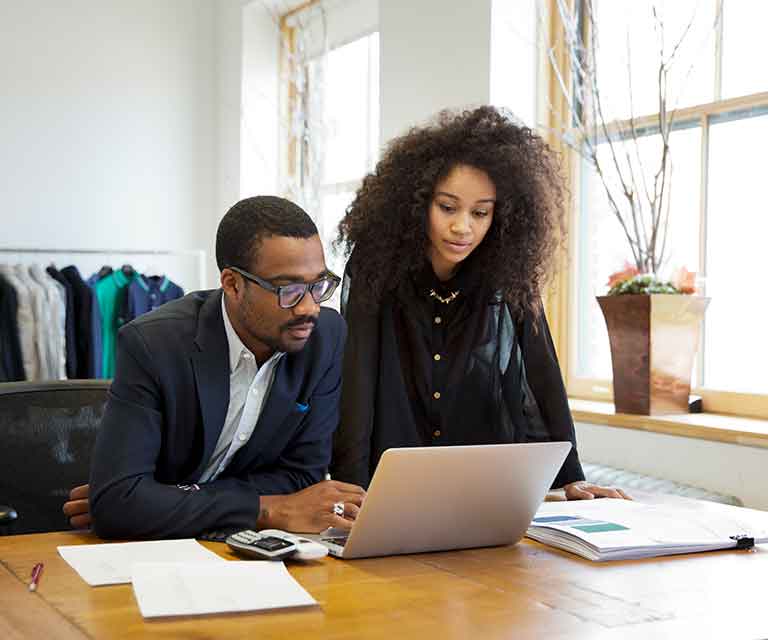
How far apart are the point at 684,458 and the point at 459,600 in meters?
1.91

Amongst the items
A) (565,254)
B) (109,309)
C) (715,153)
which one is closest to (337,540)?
(715,153)

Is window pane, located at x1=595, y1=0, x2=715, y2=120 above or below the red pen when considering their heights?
above

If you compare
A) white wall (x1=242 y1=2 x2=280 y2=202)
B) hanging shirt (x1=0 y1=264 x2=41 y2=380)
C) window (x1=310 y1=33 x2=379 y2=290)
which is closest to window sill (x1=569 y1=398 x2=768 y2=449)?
window (x1=310 y1=33 x2=379 y2=290)

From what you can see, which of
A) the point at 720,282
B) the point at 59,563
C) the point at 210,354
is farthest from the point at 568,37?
the point at 59,563

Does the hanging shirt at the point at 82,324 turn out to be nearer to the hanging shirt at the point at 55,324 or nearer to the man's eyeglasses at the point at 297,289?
the hanging shirt at the point at 55,324

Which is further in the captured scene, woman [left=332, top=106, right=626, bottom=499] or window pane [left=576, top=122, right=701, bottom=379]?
window pane [left=576, top=122, right=701, bottom=379]

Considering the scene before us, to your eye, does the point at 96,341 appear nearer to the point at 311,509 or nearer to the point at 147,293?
the point at 147,293

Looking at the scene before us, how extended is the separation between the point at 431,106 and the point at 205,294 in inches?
84.9

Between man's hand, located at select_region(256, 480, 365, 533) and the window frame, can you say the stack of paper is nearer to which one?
man's hand, located at select_region(256, 480, 365, 533)

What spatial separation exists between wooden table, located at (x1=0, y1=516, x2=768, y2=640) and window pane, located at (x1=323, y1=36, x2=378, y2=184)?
3.62m

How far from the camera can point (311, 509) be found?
1.68 meters

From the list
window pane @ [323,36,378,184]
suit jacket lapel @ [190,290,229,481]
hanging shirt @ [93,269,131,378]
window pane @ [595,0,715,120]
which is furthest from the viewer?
window pane @ [323,36,378,184]

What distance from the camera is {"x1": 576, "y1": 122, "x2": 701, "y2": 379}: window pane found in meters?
3.41

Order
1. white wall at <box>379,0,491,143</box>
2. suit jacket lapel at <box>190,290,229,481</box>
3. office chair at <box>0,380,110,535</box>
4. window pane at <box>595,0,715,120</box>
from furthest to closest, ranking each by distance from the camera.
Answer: white wall at <box>379,0,491,143</box> → window pane at <box>595,0,715,120</box> → office chair at <box>0,380,110,535</box> → suit jacket lapel at <box>190,290,229,481</box>
